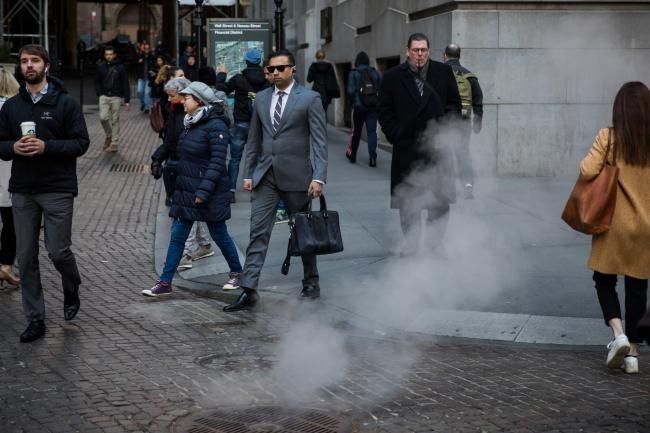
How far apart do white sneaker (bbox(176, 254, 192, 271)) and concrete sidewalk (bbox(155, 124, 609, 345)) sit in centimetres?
7

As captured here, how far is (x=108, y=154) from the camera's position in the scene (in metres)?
18.8

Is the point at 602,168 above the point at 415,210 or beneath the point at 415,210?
above

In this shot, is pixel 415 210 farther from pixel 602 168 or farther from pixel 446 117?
pixel 602 168

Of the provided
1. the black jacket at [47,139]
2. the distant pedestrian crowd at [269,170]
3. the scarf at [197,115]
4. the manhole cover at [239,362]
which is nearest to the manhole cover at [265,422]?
the manhole cover at [239,362]

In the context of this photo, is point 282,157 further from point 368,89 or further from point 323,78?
point 323,78

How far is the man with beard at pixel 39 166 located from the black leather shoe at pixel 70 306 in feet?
0.96

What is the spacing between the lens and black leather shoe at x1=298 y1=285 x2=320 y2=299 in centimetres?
762


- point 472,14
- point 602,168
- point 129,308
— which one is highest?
point 472,14

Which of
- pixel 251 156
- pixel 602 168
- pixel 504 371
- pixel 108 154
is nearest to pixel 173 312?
pixel 251 156

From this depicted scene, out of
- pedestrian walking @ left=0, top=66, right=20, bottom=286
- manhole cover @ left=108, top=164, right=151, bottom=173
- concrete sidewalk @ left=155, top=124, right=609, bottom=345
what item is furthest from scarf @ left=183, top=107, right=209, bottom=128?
manhole cover @ left=108, top=164, right=151, bottom=173

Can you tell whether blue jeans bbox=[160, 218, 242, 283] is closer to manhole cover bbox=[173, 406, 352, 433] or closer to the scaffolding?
manhole cover bbox=[173, 406, 352, 433]

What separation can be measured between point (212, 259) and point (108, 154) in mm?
10021

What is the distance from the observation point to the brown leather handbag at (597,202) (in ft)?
19.5

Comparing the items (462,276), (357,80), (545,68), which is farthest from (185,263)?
(357,80)
